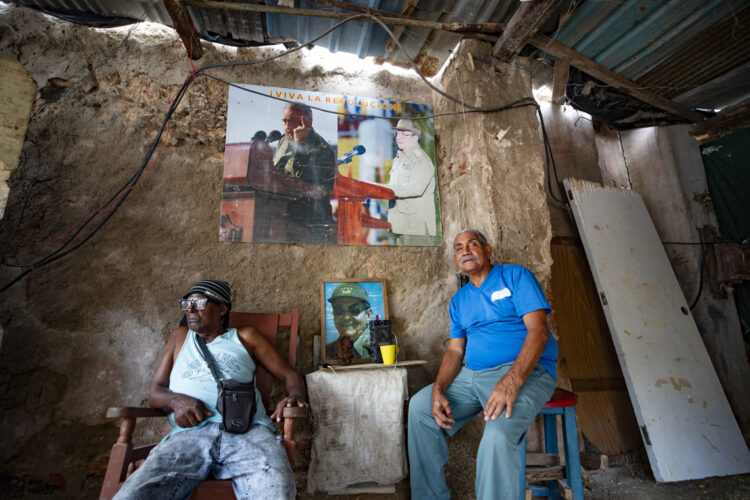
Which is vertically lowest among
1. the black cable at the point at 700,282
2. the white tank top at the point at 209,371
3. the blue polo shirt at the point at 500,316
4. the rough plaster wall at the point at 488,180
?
the white tank top at the point at 209,371

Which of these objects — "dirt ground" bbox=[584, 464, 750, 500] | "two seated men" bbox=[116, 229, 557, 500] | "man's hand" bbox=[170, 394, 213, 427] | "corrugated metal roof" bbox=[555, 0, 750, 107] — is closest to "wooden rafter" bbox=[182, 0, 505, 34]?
"corrugated metal roof" bbox=[555, 0, 750, 107]

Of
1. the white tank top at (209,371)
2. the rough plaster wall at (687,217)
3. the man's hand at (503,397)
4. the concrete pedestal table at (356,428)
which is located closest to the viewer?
the man's hand at (503,397)

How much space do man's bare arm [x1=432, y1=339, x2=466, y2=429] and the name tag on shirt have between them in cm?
38

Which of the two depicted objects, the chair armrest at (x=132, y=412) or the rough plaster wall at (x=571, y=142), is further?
the rough plaster wall at (x=571, y=142)

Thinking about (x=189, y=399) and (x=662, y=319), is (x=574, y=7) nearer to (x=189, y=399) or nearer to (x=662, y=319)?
(x=662, y=319)

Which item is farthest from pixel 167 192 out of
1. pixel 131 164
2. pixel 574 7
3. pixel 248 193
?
pixel 574 7

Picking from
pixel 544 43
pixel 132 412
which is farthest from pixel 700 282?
pixel 132 412

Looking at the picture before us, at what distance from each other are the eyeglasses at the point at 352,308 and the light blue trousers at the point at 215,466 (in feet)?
3.44

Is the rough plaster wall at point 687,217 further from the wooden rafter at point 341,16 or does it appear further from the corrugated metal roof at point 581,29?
the wooden rafter at point 341,16

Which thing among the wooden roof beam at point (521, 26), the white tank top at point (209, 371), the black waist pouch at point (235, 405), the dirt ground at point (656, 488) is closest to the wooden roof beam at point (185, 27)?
the white tank top at point (209, 371)

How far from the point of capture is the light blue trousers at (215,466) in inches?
63.6

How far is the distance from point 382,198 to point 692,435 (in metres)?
3.08

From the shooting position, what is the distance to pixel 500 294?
Result: 7.46 feet

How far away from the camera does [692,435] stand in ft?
9.62
